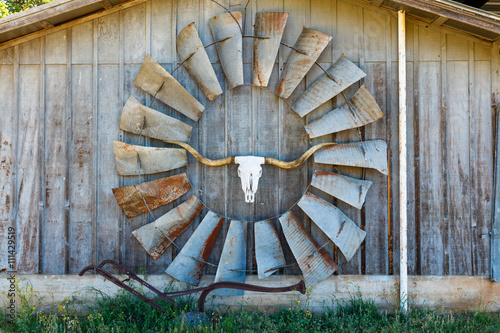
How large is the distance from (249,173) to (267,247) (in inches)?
30.1

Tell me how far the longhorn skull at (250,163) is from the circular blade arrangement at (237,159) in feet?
0.15

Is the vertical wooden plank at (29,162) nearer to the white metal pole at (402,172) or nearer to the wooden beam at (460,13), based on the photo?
the white metal pole at (402,172)

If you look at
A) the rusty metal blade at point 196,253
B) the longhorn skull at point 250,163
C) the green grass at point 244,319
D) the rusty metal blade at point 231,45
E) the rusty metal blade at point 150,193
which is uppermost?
the rusty metal blade at point 231,45

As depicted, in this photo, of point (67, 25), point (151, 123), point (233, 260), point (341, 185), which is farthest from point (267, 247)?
point (67, 25)

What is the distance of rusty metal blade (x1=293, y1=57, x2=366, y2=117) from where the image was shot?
3.67 metres

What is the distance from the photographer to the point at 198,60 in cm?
373

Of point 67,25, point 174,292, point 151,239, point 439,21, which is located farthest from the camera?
point 67,25

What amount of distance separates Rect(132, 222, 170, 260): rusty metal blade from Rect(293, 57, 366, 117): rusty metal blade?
6.24 feet

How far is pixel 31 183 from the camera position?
3.81m

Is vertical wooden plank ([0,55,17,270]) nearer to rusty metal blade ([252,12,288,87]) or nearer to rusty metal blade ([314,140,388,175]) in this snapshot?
rusty metal blade ([252,12,288,87])


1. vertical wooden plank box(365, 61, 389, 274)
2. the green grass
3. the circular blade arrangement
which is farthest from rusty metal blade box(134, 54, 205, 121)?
the green grass

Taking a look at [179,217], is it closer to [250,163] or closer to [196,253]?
[196,253]

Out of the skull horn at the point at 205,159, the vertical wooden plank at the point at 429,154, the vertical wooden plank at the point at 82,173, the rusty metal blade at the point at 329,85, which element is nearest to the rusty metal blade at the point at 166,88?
the skull horn at the point at 205,159

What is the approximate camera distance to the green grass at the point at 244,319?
3314 millimetres
